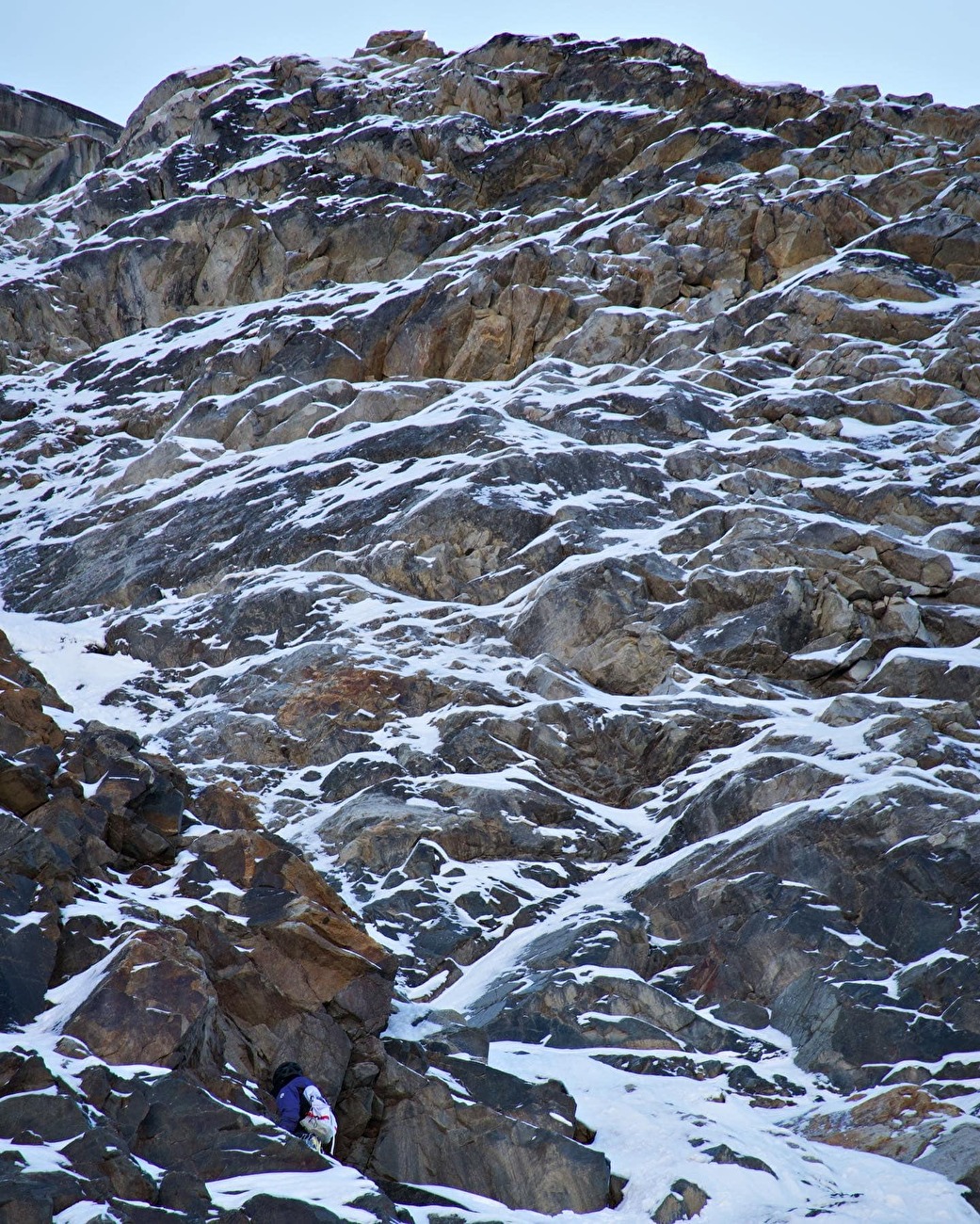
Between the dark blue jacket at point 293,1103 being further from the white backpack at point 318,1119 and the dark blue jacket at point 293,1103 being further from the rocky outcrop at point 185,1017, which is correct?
the rocky outcrop at point 185,1017

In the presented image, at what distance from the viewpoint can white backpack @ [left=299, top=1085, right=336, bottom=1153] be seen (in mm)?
10000

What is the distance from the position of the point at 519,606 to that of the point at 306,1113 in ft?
56.2

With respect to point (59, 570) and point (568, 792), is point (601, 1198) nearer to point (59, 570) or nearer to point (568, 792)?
point (568, 792)

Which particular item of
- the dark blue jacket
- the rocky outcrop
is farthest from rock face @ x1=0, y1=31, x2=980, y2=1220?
the dark blue jacket

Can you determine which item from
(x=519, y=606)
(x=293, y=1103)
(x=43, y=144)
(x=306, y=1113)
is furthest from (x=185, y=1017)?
(x=43, y=144)

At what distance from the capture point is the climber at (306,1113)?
10000 millimetres

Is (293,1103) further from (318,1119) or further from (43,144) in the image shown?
(43,144)

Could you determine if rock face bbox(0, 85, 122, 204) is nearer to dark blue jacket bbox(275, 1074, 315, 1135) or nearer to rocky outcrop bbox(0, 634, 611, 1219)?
rocky outcrop bbox(0, 634, 611, 1219)

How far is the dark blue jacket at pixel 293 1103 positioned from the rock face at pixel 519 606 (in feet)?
1.39

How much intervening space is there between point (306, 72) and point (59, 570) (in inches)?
1285

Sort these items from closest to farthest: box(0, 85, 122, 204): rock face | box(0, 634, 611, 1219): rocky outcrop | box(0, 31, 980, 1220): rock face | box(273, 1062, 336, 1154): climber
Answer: box(0, 634, 611, 1219): rocky outcrop, box(273, 1062, 336, 1154): climber, box(0, 31, 980, 1220): rock face, box(0, 85, 122, 204): rock face

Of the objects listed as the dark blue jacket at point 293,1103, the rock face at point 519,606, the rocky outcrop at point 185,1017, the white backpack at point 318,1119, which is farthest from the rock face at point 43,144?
the white backpack at point 318,1119

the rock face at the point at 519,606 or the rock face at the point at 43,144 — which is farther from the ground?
the rock face at the point at 43,144

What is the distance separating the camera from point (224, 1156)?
352 inches
